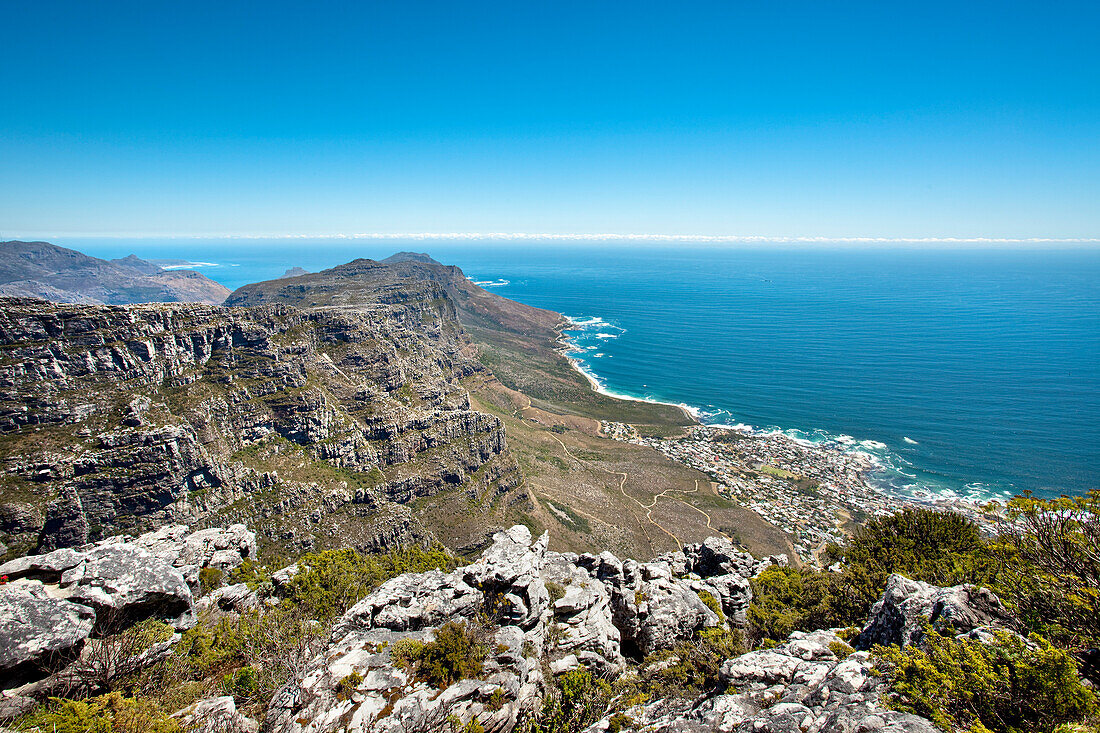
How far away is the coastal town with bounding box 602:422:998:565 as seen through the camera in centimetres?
9500

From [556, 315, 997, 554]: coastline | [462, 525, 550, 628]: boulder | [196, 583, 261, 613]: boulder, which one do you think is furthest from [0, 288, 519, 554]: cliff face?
[556, 315, 997, 554]: coastline

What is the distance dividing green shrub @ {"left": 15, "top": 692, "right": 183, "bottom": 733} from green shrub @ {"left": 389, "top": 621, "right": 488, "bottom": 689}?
9125 millimetres

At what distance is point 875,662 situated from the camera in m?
18.9

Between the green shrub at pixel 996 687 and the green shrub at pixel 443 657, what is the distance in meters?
18.1

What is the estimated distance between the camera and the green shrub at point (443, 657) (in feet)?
69.9

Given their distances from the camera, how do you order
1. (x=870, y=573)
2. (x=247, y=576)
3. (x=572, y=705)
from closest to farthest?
(x=572, y=705)
(x=870, y=573)
(x=247, y=576)

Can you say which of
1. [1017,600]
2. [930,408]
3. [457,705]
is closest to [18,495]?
[457,705]

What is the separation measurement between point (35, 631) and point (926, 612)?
4180cm

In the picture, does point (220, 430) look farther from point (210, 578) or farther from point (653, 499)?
point (653, 499)

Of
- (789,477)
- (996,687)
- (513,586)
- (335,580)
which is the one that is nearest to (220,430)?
(335,580)

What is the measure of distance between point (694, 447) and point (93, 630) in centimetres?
13014

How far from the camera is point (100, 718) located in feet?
54.7

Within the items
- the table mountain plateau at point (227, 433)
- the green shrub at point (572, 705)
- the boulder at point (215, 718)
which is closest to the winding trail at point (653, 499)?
the table mountain plateau at point (227, 433)

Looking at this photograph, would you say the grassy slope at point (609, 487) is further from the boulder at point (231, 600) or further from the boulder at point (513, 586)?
the boulder at point (231, 600)
